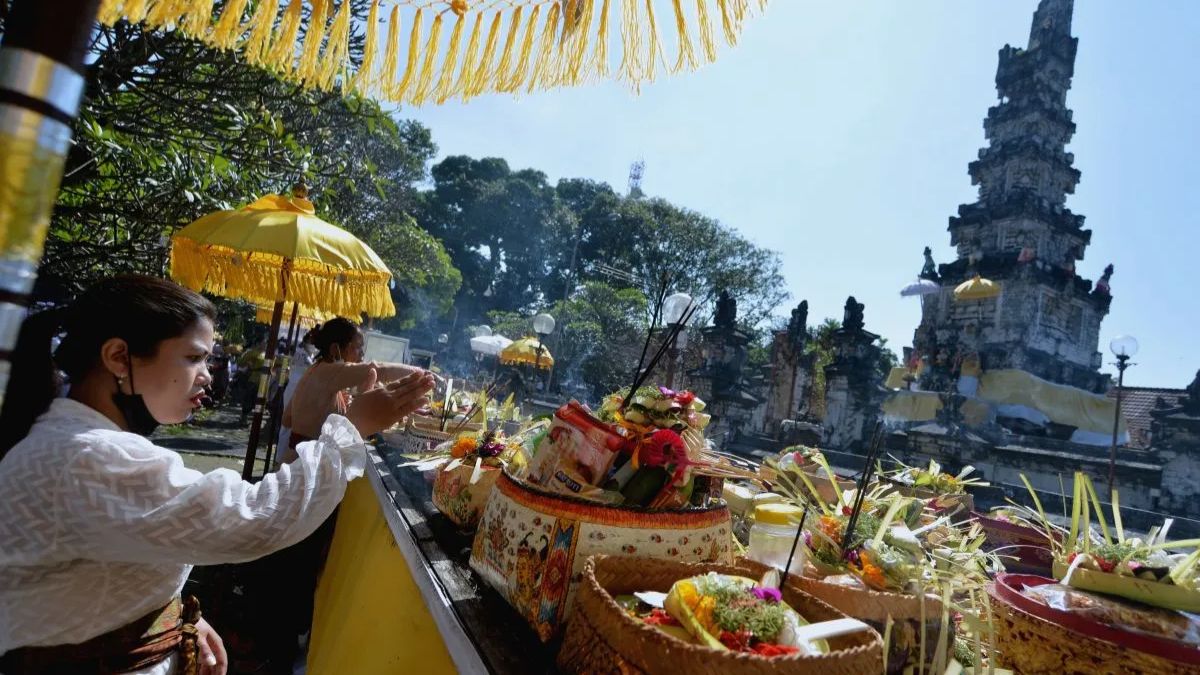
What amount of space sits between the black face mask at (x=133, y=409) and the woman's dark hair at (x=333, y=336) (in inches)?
103

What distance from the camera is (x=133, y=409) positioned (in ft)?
5.15

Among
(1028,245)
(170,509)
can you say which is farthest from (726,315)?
(170,509)

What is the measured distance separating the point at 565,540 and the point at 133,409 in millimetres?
1202

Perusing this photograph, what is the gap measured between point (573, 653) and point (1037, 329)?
82.6ft

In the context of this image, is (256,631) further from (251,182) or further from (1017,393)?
(1017,393)

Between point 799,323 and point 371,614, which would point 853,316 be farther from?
point 371,614

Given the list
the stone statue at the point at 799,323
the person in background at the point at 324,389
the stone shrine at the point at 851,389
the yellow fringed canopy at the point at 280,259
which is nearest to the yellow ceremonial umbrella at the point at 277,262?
the yellow fringed canopy at the point at 280,259

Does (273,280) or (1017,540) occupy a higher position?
(273,280)

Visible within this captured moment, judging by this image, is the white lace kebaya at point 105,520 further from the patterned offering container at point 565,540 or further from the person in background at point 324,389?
the person in background at point 324,389

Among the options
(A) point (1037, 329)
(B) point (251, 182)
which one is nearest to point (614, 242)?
(A) point (1037, 329)

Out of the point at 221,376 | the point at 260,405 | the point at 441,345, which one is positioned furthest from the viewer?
the point at 441,345

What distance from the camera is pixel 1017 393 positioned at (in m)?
19.1

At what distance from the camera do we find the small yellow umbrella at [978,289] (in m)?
20.8

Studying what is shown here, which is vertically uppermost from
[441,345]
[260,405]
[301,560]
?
[441,345]
